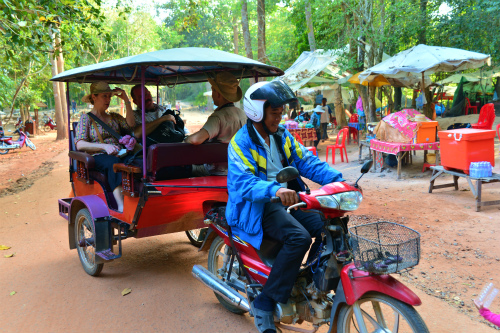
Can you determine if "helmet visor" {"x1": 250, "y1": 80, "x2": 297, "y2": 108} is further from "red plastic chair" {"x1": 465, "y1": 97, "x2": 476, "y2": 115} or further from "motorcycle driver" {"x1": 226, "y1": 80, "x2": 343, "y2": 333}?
"red plastic chair" {"x1": 465, "y1": 97, "x2": 476, "y2": 115}

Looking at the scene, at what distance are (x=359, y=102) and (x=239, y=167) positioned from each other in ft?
58.2

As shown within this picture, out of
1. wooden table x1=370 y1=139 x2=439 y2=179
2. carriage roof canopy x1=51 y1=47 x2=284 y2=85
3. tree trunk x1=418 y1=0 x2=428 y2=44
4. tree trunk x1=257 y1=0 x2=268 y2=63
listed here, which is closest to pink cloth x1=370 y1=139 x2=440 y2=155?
wooden table x1=370 y1=139 x2=439 y2=179

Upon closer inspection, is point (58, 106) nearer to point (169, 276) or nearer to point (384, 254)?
point (169, 276)

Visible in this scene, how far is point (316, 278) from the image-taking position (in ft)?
9.53

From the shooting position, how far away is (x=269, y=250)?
3219 millimetres

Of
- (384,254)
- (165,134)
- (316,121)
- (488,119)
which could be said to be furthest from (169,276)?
(316,121)

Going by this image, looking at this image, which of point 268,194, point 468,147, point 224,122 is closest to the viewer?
point 268,194

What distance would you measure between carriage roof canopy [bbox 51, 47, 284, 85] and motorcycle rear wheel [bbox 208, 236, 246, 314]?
167 cm

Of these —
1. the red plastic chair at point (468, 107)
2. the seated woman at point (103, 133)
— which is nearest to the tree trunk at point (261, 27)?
the red plastic chair at point (468, 107)

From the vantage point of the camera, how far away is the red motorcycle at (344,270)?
98.0 inches

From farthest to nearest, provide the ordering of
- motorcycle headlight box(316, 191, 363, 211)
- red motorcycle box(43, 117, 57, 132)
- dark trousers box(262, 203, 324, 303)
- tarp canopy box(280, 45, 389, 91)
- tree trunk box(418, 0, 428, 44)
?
red motorcycle box(43, 117, 57, 132), tarp canopy box(280, 45, 389, 91), tree trunk box(418, 0, 428, 44), dark trousers box(262, 203, 324, 303), motorcycle headlight box(316, 191, 363, 211)

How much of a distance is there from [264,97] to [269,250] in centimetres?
113

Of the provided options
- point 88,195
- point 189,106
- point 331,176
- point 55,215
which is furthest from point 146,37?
point 331,176

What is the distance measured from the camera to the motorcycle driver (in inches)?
115
